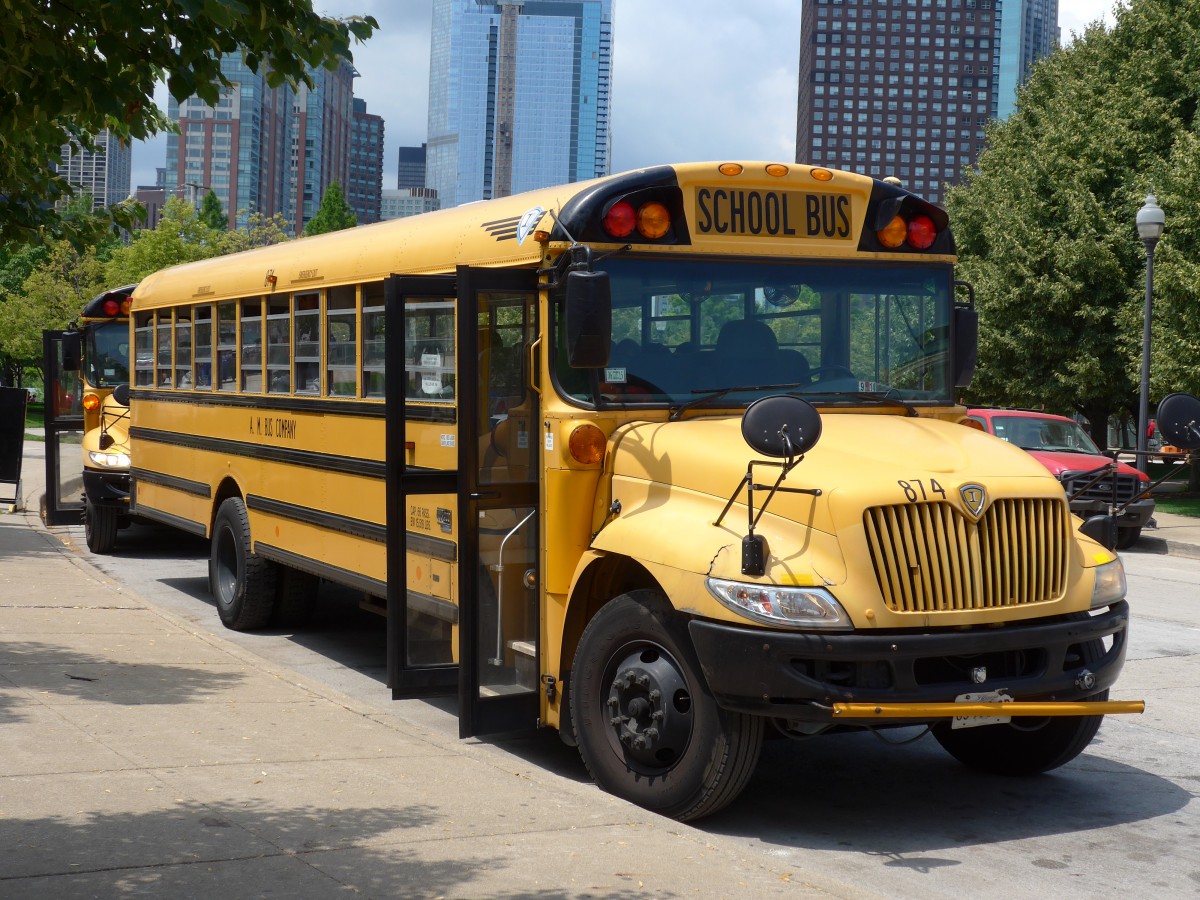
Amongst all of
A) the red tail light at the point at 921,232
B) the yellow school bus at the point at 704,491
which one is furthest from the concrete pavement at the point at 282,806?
the red tail light at the point at 921,232

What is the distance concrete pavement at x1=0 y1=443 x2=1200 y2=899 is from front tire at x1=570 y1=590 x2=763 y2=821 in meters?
0.17

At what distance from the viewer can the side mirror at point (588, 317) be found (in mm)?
5969

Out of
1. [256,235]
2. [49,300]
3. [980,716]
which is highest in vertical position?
[256,235]

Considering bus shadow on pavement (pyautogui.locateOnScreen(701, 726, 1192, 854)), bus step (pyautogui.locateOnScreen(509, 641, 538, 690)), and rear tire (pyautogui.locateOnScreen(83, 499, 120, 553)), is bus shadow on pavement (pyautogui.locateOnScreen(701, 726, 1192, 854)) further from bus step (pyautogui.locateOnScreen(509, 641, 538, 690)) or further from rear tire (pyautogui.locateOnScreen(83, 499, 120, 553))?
rear tire (pyautogui.locateOnScreen(83, 499, 120, 553))

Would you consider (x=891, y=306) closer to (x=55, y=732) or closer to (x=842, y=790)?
(x=842, y=790)

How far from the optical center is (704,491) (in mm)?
5820

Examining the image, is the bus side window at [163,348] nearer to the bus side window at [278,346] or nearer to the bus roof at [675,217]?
the bus side window at [278,346]

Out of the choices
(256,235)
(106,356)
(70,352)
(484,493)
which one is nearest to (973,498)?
(484,493)

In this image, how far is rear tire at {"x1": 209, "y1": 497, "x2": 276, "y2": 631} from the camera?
10234 mm

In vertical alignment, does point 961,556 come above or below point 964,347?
below

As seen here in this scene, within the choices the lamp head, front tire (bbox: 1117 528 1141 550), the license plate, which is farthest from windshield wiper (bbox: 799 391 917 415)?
the lamp head

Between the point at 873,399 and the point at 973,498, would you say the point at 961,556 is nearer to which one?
the point at 973,498

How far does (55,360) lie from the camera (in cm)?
1593

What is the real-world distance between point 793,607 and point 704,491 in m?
0.73
